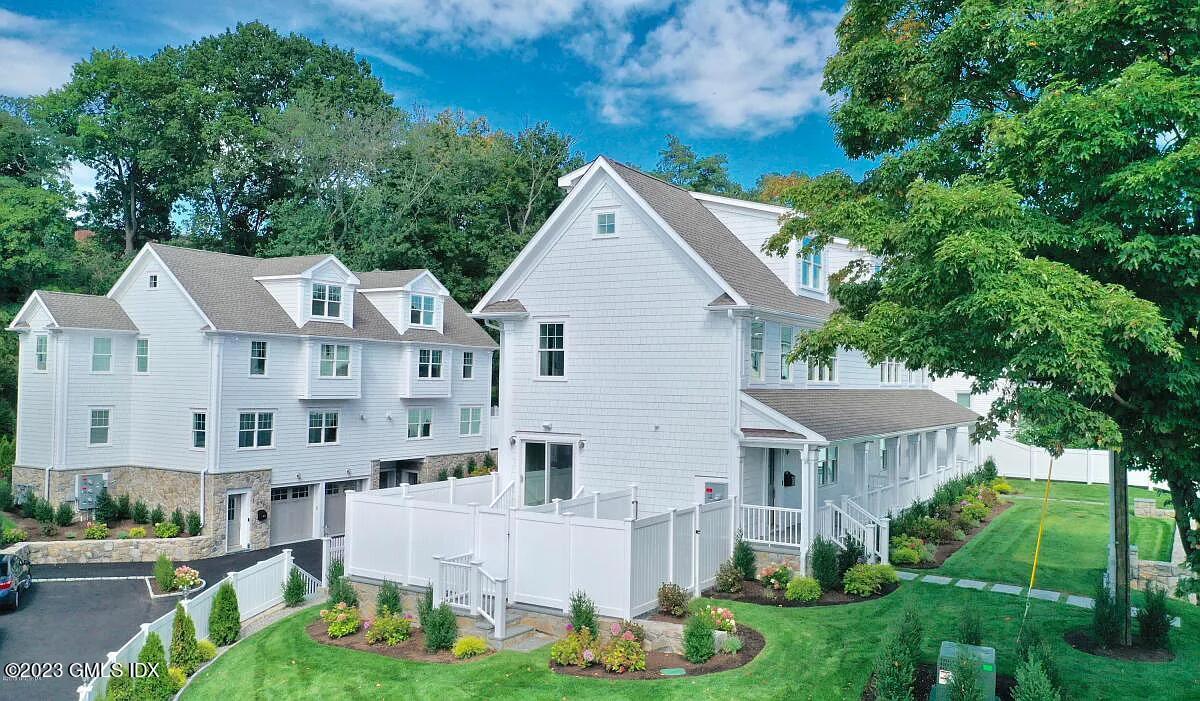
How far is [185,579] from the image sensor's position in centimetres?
2362

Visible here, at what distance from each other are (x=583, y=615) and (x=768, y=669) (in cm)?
321

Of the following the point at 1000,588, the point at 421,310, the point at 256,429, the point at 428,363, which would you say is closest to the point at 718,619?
the point at 1000,588

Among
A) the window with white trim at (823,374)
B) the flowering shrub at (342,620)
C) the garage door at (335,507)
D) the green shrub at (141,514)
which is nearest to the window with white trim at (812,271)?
the window with white trim at (823,374)

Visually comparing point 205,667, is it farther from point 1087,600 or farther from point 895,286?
point 1087,600

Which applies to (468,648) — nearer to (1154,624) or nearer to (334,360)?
(1154,624)

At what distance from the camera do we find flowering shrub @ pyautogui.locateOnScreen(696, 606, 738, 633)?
13547 mm

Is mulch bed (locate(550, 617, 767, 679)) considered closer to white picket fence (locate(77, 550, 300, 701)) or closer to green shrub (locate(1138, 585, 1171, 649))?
green shrub (locate(1138, 585, 1171, 649))

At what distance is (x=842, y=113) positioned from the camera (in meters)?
14.6

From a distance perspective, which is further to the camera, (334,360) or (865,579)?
(334,360)

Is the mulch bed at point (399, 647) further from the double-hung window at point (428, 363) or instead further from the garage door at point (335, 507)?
the double-hung window at point (428, 363)

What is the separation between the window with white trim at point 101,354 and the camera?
3072 centimetres

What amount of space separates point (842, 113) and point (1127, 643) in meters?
9.70

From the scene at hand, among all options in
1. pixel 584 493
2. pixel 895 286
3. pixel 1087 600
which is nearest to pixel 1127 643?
pixel 1087 600

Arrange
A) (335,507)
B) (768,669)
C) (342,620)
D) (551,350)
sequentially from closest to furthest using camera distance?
(768,669) → (342,620) → (551,350) → (335,507)
